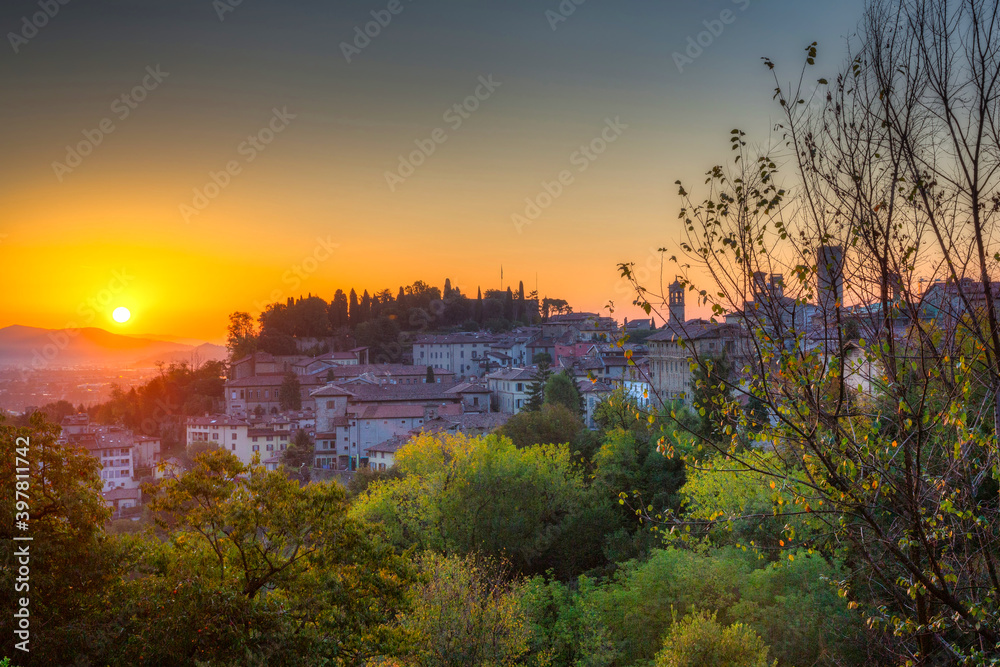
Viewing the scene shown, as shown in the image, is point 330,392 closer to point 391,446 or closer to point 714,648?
point 391,446

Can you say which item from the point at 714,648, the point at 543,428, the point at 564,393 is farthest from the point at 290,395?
the point at 714,648

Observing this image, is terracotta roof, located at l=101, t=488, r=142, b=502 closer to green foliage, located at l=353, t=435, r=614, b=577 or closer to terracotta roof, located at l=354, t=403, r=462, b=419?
terracotta roof, located at l=354, t=403, r=462, b=419

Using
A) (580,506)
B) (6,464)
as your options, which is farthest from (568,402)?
(6,464)

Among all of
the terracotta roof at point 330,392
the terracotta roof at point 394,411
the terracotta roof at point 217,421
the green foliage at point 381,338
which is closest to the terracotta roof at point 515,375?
the terracotta roof at point 394,411

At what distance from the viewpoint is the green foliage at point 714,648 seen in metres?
10.2

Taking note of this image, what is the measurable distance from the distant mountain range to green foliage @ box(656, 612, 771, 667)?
26.7 m

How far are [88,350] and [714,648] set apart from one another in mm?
42146

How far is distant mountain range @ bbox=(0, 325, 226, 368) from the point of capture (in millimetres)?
29578

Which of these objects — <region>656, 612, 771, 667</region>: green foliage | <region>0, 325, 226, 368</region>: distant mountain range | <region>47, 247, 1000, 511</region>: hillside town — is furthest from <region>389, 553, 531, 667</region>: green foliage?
<region>0, 325, 226, 368</region>: distant mountain range

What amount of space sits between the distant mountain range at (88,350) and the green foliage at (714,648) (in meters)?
26.7

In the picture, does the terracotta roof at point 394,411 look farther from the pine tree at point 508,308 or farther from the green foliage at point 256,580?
the pine tree at point 508,308

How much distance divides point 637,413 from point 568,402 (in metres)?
36.3

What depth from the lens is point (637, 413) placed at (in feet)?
14.9

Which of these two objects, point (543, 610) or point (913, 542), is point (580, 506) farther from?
point (913, 542)
